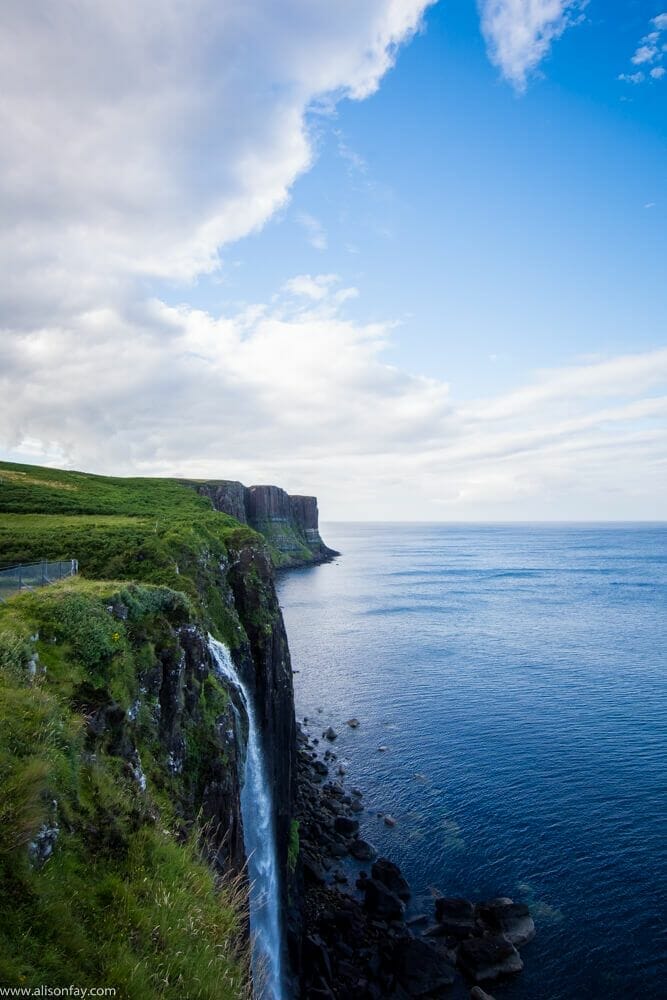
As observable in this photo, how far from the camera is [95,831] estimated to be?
1115 cm

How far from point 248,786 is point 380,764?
20.3 m

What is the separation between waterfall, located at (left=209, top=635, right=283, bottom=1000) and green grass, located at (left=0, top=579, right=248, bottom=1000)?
859cm

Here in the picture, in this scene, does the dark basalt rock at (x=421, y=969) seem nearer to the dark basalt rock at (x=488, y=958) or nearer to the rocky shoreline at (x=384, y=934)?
the rocky shoreline at (x=384, y=934)

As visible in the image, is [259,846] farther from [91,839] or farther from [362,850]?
[91,839]

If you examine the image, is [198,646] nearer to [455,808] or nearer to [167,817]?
[167,817]

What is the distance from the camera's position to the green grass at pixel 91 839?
8.57 m

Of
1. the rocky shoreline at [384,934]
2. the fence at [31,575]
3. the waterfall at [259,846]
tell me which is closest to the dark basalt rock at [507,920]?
the rocky shoreline at [384,934]

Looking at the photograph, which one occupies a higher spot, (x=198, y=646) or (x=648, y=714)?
(x=198, y=646)

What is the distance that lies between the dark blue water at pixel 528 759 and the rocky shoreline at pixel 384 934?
3.74 ft

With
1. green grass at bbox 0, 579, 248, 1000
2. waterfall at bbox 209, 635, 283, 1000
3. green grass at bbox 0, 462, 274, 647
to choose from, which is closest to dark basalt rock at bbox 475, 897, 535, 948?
waterfall at bbox 209, 635, 283, 1000

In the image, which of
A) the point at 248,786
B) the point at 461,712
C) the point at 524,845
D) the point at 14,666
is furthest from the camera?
the point at 461,712

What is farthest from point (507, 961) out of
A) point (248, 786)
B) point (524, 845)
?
point (248, 786)

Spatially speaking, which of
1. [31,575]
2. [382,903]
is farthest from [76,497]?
[382,903]

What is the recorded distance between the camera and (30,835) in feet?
30.1
